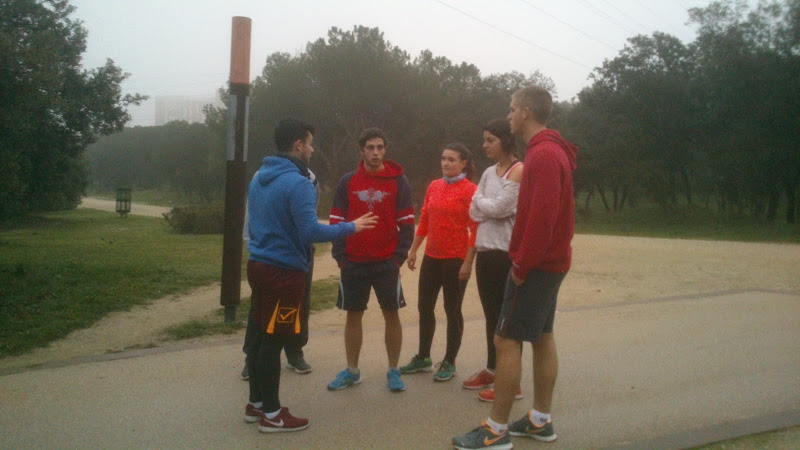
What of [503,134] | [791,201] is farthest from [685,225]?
[503,134]

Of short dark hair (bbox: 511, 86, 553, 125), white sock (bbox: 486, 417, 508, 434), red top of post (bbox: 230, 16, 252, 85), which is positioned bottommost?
white sock (bbox: 486, 417, 508, 434)

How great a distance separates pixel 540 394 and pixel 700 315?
4.79 m

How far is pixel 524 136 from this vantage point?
4.11m

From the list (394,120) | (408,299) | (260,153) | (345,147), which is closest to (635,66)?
(394,120)

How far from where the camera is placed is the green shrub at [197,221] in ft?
73.3

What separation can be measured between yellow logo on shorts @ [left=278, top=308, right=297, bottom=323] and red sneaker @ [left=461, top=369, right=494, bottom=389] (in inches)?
63.6

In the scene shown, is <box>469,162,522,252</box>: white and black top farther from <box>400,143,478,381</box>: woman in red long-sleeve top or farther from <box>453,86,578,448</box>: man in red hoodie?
<box>453,86,578,448</box>: man in red hoodie

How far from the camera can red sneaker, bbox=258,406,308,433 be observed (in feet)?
13.7

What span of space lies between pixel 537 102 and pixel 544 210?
707mm

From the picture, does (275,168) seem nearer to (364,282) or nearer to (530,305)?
(364,282)

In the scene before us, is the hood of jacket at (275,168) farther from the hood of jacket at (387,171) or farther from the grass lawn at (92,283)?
the grass lawn at (92,283)

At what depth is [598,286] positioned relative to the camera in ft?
36.1

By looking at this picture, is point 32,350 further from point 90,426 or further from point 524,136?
point 524,136

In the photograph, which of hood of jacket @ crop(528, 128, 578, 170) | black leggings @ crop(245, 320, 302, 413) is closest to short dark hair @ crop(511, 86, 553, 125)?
hood of jacket @ crop(528, 128, 578, 170)
